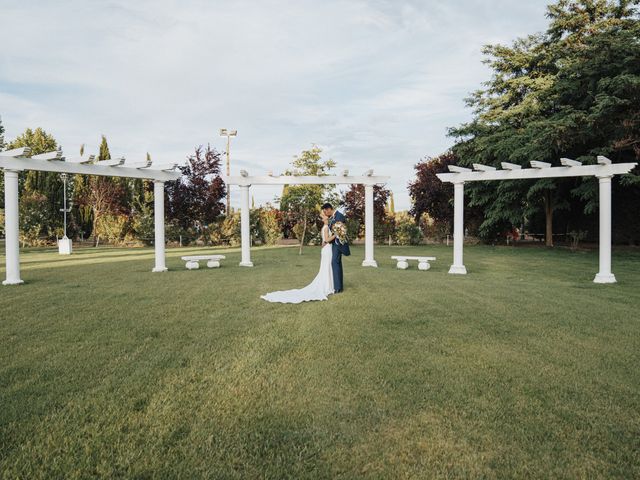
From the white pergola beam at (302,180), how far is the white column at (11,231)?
6.42 m

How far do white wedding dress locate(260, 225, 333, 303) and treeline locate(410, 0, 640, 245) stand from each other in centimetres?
1220

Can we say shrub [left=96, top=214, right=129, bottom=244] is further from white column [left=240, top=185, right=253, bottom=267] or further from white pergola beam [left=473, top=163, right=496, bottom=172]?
white pergola beam [left=473, top=163, right=496, bottom=172]

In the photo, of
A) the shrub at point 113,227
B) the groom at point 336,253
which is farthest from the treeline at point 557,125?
the shrub at point 113,227

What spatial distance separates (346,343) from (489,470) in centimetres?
286

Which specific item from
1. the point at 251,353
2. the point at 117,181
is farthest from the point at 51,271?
the point at 117,181

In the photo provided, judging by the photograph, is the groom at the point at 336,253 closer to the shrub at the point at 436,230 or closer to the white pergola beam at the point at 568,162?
the white pergola beam at the point at 568,162

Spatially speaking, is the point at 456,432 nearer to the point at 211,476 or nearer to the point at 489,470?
the point at 489,470

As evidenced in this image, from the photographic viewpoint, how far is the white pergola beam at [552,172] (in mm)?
11602

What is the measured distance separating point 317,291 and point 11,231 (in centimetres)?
807

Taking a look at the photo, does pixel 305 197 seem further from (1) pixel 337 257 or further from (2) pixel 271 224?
(1) pixel 337 257

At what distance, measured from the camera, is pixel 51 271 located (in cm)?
1398

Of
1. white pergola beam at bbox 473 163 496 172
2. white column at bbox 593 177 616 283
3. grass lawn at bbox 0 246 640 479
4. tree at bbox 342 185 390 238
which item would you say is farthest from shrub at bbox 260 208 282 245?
grass lawn at bbox 0 246 640 479

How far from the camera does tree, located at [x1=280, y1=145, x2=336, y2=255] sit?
2485 cm

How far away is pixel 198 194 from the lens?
94.4 feet
